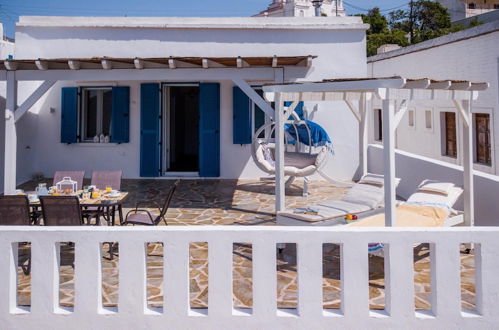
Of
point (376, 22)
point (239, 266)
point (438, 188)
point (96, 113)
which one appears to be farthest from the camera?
point (376, 22)

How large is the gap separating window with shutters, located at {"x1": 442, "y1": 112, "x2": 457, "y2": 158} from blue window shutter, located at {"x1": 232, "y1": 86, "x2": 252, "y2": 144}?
21.8ft

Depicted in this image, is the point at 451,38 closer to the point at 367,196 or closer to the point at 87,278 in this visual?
the point at 367,196

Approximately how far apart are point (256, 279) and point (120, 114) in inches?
385

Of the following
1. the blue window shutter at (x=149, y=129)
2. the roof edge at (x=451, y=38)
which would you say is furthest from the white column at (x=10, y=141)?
the roof edge at (x=451, y=38)

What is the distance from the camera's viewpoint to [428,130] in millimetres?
15156

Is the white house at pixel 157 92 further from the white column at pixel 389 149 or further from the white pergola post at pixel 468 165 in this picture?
the white column at pixel 389 149

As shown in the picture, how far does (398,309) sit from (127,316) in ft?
6.65

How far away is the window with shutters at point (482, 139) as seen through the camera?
1231 cm

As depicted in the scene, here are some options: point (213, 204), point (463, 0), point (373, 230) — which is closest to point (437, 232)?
point (373, 230)

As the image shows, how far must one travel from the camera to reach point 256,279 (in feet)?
11.0

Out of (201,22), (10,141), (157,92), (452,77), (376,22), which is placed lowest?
(10,141)

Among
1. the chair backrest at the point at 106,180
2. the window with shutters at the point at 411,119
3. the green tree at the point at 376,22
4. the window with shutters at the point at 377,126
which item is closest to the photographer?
the chair backrest at the point at 106,180

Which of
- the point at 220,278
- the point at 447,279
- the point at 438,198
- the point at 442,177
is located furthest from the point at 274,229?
the point at 442,177

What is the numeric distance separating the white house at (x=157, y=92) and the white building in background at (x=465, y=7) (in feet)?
155
